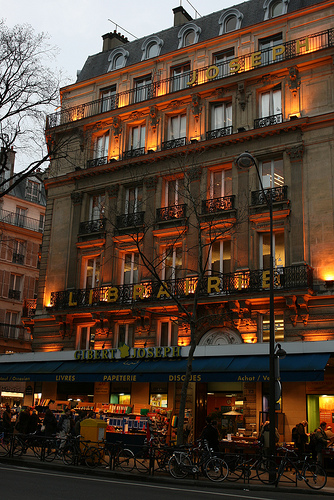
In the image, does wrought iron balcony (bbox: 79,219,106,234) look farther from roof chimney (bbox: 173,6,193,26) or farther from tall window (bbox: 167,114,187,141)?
roof chimney (bbox: 173,6,193,26)

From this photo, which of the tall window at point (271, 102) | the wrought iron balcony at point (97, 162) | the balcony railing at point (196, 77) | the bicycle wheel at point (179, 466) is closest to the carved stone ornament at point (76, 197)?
the wrought iron balcony at point (97, 162)

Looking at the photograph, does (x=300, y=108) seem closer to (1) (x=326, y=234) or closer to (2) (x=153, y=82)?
(1) (x=326, y=234)

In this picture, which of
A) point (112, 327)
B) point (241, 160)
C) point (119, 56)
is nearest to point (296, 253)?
point (241, 160)

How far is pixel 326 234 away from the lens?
20.9 metres

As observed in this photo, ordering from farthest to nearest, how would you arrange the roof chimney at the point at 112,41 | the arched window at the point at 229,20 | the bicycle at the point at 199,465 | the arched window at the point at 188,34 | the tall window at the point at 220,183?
the roof chimney at the point at 112,41, the arched window at the point at 188,34, the arched window at the point at 229,20, the tall window at the point at 220,183, the bicycle at the point at 199,465

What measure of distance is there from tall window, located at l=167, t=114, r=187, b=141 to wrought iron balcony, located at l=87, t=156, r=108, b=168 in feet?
11.7

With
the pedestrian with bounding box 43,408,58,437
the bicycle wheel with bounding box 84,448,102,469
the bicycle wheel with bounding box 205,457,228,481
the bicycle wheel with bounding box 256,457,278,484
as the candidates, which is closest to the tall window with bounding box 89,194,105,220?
the pedestrian with bounding box 43,408,58,437

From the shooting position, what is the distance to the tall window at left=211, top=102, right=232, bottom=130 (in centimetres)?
2509

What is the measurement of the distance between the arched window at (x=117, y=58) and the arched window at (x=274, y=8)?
25.3ft

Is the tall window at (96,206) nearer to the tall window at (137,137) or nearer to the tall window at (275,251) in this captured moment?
the tall window at (137,137)

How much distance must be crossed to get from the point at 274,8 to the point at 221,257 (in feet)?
38.6

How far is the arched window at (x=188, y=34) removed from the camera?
90.8 feet

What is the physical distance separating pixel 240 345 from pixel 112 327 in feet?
21.1

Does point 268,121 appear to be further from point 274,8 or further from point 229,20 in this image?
point 229,20
